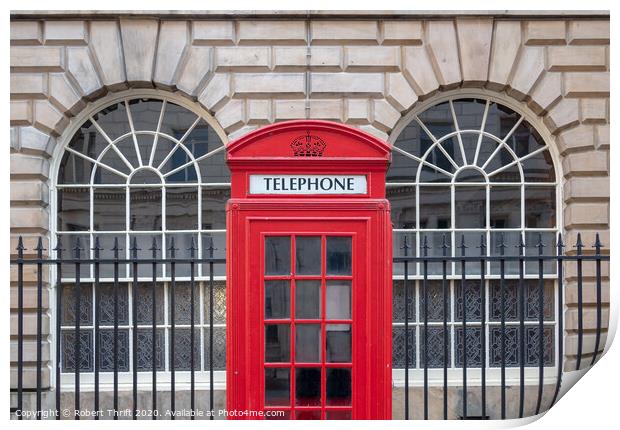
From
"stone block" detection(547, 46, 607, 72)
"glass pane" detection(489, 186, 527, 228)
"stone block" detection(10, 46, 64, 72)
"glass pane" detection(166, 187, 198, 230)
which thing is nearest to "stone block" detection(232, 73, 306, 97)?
"glass pane" detection(166, 187, 198, 230)

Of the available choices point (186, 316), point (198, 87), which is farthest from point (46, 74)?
point (186, 316)

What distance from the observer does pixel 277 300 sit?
5.87 metres

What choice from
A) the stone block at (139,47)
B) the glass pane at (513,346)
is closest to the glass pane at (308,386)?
the glass pane at (513,346)

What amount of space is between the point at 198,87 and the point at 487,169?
3389 mm

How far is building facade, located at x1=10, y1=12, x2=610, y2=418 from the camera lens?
889 centimetres

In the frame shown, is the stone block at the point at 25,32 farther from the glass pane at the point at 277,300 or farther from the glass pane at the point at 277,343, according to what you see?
the glass pane at the point at 277,343

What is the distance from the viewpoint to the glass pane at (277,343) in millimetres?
5895

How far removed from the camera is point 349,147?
228 inches

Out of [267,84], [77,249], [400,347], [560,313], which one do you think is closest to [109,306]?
[77,249]

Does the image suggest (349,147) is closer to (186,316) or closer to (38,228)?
(186,316)

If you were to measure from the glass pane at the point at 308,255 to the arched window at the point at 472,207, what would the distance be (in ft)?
10.5

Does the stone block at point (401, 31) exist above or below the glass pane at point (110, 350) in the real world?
above

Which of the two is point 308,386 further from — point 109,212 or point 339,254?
point 109,212

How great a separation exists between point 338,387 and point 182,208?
12.2 ft
